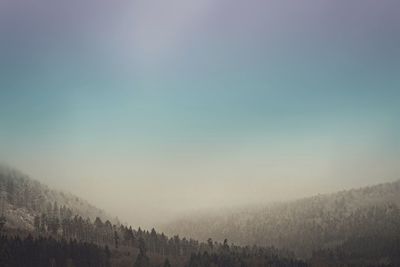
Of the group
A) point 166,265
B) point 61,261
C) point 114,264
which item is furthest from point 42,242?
point 166,265

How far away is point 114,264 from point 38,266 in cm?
3883

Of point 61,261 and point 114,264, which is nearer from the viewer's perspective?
point 61,261

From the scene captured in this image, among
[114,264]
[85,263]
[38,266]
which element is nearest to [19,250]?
[38,266]

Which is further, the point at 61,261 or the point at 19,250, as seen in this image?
the point at 61,261

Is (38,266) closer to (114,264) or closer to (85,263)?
(85,263)

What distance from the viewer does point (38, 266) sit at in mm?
165750

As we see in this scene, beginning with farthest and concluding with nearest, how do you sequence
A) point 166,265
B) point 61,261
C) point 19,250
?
point 166,265 < point 61,261 < point 19,250

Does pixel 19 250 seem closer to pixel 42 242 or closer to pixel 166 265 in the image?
pixel 42 242

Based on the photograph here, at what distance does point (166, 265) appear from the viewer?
615 ft

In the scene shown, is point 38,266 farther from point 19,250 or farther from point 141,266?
point 141,266

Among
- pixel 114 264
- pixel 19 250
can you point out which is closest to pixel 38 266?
pixel 19 250

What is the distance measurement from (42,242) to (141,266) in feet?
130

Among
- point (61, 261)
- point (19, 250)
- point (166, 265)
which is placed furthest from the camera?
point (166, 265)

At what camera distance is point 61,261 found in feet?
575
